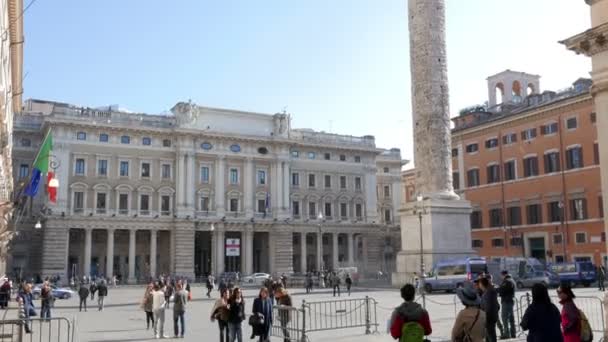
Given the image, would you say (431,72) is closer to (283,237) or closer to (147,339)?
(147,339)

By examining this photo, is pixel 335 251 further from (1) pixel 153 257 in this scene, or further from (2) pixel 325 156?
(1) pixel 153 257

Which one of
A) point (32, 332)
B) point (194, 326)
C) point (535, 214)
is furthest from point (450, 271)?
point (535, 214)

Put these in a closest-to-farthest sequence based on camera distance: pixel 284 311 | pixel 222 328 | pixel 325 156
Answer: pixel 222 328
pixel 284 311
pixel 325 156

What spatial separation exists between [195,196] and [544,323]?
2145 inches

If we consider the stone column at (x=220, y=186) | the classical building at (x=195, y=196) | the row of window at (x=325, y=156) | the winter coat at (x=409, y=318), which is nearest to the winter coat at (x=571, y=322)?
the winter coat at (x=409, y=318)

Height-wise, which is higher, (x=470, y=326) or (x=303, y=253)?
(x=303, y=253)

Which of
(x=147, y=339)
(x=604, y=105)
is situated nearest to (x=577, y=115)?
(x=604, y=105)

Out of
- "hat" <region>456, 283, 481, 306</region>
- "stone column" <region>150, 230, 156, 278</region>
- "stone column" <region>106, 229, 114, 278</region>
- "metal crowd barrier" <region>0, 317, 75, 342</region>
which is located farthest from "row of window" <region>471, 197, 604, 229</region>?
"hat" <region>456, 283, 481, 306</region>

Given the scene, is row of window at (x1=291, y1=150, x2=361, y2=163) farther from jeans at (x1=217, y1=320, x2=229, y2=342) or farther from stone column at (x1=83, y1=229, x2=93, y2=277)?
jeans at (x1=217, y1=320, x2=229, y2=342)

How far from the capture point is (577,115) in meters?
39.5

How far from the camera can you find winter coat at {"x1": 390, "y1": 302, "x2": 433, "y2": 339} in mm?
6254

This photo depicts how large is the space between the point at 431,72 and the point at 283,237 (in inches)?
1456

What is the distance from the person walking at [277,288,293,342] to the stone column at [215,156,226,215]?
48.0 meters

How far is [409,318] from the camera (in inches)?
246
